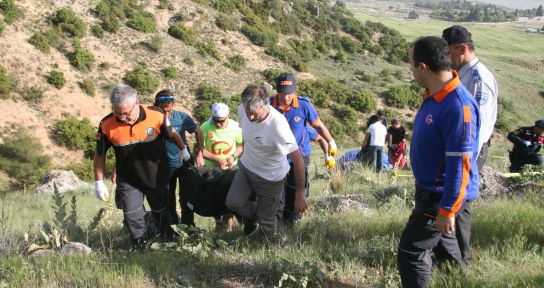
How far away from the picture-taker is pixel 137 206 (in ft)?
14.7

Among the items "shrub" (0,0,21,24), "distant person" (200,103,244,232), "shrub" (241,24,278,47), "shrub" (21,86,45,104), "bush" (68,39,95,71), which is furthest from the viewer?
"shrub" (241,24,278,47)

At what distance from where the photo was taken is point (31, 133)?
20.1 meters

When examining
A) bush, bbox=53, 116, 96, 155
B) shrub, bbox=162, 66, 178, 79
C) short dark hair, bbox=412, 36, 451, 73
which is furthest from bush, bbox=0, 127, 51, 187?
short dark hair, bbox=412, 36, 451, 73

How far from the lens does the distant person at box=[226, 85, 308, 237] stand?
13.0 ft

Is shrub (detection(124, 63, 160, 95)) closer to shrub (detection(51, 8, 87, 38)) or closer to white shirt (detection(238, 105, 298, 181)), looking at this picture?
shrub (detection(51, 8, 87, 38))

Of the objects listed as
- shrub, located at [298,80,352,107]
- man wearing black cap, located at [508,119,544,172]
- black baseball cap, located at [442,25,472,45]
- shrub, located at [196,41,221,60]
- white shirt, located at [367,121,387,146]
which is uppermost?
black baseball cap, located at [442,25,472,45]

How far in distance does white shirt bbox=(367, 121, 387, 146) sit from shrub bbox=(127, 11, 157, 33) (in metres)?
23.3

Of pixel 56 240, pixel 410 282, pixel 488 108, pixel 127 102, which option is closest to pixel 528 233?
pixel 488 108

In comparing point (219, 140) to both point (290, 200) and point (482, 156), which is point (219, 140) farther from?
point (482, 156)

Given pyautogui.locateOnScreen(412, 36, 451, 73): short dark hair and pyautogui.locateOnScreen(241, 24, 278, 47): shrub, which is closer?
pyautogui.locateOnScreen(412, 36, 451, 73): short dark hair

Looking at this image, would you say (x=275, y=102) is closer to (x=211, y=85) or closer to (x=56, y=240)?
(x=56, y=240)

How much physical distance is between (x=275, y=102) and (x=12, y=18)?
24160 millimetres

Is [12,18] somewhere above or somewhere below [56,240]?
above

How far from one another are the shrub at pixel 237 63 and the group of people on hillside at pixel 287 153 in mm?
→ 25803
